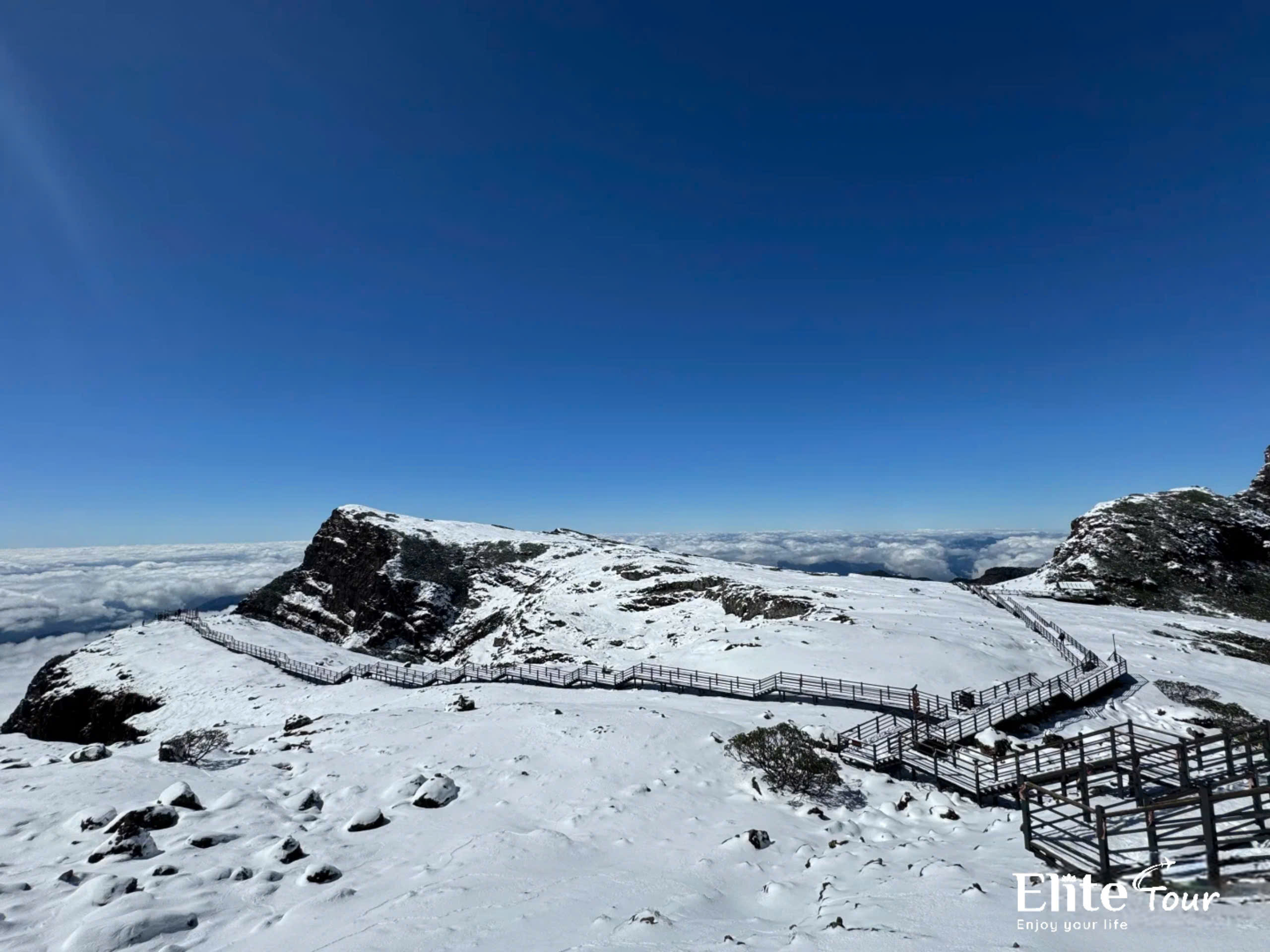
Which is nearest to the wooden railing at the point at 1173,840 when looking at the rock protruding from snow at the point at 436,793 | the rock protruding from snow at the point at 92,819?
the rock protruding from snow at the point at 436,793

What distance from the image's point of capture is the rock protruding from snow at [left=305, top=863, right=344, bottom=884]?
10.8 meters

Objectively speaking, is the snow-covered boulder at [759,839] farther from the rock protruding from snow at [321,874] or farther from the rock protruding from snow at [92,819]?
the rock protruding from snow at [92,819]

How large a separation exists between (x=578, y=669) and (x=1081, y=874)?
3002cm

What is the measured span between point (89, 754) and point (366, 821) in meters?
12.2

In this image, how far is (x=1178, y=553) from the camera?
213 ft

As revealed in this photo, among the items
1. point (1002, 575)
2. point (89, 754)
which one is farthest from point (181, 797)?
point (1002, 575)

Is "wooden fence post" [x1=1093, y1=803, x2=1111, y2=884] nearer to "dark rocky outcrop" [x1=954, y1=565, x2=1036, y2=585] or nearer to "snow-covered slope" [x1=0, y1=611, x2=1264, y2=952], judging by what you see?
"snow-covered slope" [x1=0, y1=611, x2=1264, y2=952]

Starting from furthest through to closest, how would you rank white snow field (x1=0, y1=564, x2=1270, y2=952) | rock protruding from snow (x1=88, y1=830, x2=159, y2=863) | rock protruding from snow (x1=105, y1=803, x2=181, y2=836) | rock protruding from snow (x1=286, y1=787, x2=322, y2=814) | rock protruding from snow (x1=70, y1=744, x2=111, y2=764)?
rock protruding from snow (x1=70, y1=744, x2=111, y2=764) → rock protruding from snow (x1=286, y1=787, x2=322, y2=814) → rock protruding from snow (x1=105, y1=803, x2=181, y2=836) → rock protruding from snow (x1=88, y1=830, x2=159, y2=863) → white snow field (x1=0, y1=564, x2=1270, y2=952)

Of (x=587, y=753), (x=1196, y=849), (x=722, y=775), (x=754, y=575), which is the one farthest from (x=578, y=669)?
(x=754, y=575)

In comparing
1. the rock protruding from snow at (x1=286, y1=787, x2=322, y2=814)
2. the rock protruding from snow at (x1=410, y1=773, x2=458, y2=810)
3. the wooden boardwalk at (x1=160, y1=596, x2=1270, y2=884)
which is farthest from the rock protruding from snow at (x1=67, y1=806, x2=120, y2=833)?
the wooden boardwalk at (x1=160, y1=596, x2=1270, y2=884)

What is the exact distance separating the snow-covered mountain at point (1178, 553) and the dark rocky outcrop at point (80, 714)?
299 ft

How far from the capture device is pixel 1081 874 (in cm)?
901

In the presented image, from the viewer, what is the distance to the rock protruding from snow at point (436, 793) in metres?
15.4

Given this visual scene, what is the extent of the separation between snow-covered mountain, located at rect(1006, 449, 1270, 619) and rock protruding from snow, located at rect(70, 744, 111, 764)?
7985cm
